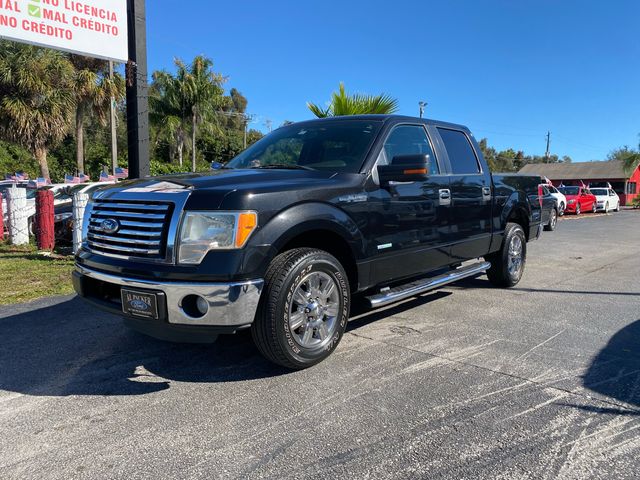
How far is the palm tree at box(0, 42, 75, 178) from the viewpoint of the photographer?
21.9 meters

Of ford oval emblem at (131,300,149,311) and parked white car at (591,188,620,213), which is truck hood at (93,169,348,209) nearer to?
ford oval emblem at (131,300,149,311)

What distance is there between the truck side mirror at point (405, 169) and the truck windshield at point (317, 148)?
226 millimetres

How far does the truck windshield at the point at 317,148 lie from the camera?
4312 mm

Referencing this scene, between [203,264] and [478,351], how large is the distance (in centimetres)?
239

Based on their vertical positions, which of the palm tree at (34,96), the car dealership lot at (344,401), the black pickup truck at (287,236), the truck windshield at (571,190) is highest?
the palm tree at (34,96)

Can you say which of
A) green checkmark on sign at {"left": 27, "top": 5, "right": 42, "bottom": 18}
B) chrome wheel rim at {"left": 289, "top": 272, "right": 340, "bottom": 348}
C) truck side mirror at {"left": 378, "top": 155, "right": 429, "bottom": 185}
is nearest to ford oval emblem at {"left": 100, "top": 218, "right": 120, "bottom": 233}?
chrome wheel rim at {"left": 289, "top": 272, "right": 340, "bottom": 348}

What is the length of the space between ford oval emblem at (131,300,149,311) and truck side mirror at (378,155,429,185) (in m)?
2.12

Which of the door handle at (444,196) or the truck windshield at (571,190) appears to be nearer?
the door handle at (444,196)

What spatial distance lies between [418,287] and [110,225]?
2.66 m

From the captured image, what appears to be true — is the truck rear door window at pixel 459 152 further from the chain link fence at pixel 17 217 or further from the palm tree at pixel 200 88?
the palm tree at pixel 200 88

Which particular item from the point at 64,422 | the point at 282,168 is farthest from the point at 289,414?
the point at 282,168

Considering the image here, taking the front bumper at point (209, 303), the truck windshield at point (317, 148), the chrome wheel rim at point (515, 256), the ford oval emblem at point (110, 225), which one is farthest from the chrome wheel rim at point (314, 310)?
the chrome wheel rim at point (515, 256)

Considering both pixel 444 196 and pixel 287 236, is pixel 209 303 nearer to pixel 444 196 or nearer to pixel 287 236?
pixel 287 236

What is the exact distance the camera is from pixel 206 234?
10.4ft
